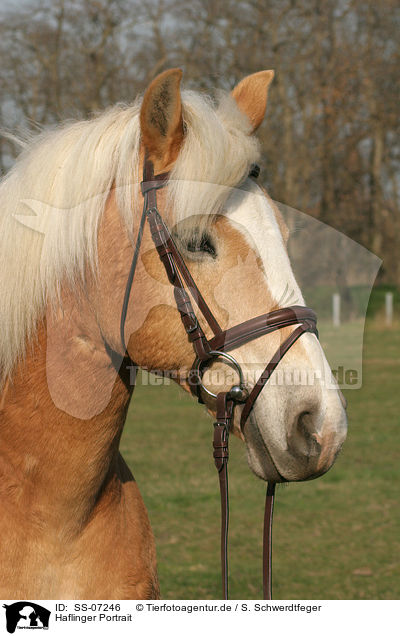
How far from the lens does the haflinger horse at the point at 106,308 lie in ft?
6.53

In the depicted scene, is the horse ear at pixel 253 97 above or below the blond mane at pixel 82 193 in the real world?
above

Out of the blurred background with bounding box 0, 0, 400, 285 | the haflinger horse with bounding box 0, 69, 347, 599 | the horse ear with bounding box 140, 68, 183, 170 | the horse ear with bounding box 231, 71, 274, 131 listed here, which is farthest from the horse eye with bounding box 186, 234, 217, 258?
the blurred background with bounding box 0, 0, 400, 285

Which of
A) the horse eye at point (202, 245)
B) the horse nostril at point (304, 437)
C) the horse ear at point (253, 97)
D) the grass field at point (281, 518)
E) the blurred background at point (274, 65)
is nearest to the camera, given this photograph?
the horse nostril at point (304, 437)

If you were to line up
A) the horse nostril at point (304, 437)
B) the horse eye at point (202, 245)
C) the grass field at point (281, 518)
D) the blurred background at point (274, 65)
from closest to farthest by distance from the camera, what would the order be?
the horse nostril at point (304, 437), the horse eye at point (202, 245), the grass field at point (281, 518), the blurred background at point (274, 65)

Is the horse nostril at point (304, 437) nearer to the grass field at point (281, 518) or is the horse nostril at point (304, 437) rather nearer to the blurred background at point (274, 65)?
the grass field at point (281, 518)

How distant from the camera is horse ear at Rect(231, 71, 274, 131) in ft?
7.75

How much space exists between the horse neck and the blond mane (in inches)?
3.3

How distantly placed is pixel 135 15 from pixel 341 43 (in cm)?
841

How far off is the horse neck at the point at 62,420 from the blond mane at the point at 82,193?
0.27 feet

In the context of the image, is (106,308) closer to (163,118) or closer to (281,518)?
(163,118)

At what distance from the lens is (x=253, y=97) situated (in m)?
2.38

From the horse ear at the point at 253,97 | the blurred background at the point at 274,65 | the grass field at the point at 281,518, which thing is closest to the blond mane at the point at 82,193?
the horse ear at the point at 253,97
